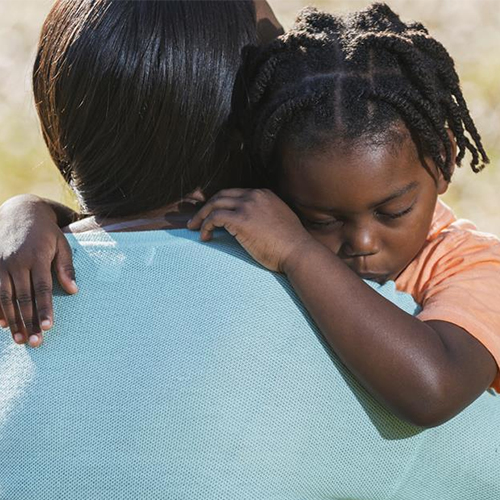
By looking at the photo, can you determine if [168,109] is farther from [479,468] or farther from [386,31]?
[479,468]

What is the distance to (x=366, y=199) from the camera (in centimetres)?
202

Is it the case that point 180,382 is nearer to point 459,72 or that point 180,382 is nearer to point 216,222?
→ point 216,222

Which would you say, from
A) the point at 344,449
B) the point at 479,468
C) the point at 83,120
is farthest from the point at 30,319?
the point at 479,468

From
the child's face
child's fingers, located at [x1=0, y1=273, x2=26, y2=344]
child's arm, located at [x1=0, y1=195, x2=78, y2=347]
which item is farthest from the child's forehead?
child's fingers, located at [x1=0, y1=273, x2=26, y2=344]

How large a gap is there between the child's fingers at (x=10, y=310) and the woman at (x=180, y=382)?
0.08 feet

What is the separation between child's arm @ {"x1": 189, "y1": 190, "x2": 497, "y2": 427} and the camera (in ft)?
5.52

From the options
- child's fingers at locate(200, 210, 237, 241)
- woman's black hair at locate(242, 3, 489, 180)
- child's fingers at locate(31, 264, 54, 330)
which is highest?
woman's black hair at locate(242, 3, 489, 180)

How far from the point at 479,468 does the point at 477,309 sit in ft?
0.98

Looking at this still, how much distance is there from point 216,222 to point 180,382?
1.06 feet

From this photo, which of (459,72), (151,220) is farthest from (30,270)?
(459,72)

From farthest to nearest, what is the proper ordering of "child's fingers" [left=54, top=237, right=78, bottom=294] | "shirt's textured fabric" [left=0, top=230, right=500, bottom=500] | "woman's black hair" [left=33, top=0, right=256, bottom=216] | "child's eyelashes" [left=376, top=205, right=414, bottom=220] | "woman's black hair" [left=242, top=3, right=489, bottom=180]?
1. "child's eyelashes" [left=376, top=205, right=414, bottom=220]
2. "woman's black hair" [left=242, top=3, right=489, bottom=180]
3. "woman's black hair" [left=33, top=0, right=256, bottom=216]
4. "child's fingers" [left=54, top=237, right=78, bottom=294]
5. "shirt's textured fabric" [left=0, top=230, right=500, bottom=500]

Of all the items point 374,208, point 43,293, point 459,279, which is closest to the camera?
point 43,293

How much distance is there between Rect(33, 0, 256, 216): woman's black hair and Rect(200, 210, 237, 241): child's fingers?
145mm

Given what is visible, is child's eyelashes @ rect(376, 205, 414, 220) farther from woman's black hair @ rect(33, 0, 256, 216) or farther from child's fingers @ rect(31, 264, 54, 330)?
child's fingers @ rect(31, 264, 54, 330)
